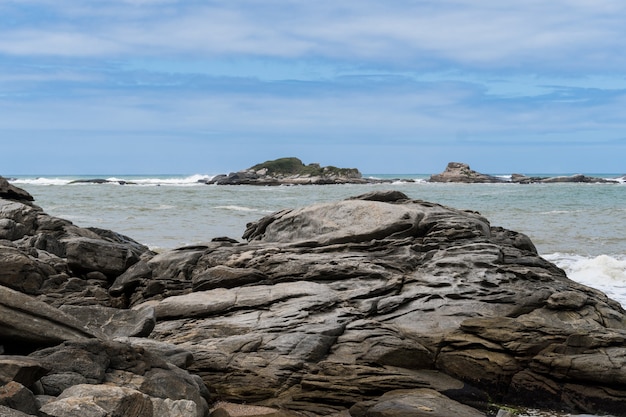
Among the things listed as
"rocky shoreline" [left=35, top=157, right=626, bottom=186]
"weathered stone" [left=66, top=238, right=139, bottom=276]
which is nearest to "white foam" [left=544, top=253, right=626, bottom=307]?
"weathered stone" [left=66, top=238, right=139, bottom=276]

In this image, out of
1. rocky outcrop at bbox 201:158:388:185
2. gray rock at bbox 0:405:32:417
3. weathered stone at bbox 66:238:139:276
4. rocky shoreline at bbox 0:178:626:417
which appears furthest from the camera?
rocky outcrop at bbox 201:158:388:185

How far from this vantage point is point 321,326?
11.8 m

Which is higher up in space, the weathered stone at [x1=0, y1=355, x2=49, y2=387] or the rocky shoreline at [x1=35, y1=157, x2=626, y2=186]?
the rocky shoreline at [x1=35, y1=157, x2=626, y2=186]

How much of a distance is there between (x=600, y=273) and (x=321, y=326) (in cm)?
1308

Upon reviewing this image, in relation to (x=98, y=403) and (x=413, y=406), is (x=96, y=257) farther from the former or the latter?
(x=98, y=403)

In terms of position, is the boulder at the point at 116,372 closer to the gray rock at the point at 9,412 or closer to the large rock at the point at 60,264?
the gray rock at the point at 9,412

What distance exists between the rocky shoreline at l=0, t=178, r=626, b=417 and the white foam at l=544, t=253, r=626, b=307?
5378 millimetres

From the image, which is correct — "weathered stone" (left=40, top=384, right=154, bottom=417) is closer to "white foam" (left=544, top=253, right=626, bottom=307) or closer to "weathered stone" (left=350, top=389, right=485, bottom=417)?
"weathered stone" (left=350, top=389, right=485, bottom=417)

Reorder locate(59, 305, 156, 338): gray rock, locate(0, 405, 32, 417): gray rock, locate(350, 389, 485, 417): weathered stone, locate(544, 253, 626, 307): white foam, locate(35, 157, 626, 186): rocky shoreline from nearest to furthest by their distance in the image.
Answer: locate(0, 405, 32, 417): gray rock → locate(350, 389, 485, 417): weathered stone → locate(59, 305, 156, 338): gray rock → locate(544, 253, 626, 307): white foam → locate(35, 157, 626, 186): rocky shoreline

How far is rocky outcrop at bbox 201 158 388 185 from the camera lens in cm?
12700

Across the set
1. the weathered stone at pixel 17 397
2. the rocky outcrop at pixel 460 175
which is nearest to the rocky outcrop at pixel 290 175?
the rocky outcrop at pixel 460 175

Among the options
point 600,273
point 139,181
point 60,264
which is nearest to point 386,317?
point 60,264

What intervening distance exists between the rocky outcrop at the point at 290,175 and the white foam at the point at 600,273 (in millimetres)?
101233

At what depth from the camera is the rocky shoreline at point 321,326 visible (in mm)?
8711
